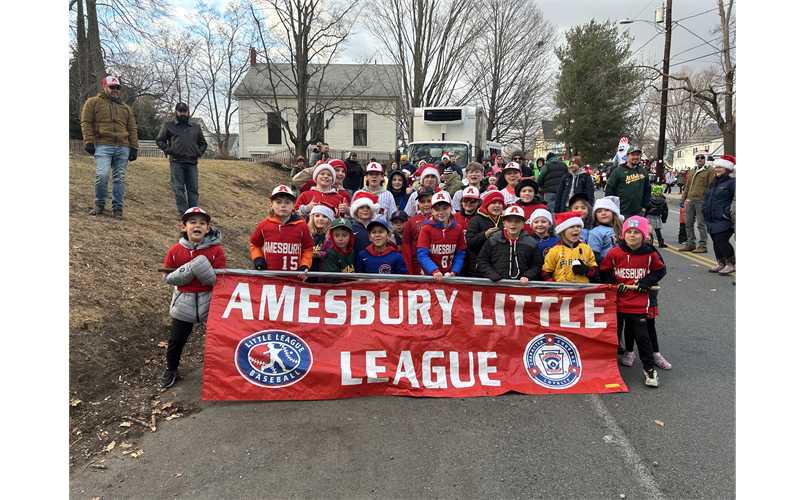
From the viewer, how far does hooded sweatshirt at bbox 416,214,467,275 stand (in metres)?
5.06

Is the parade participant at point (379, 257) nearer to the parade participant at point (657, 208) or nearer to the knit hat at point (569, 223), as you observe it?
the knit hat at point (569, 223)

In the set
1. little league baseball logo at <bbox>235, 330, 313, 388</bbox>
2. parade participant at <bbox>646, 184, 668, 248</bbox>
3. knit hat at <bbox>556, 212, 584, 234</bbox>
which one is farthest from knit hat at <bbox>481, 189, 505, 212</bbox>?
parade participant at <bbox>646, 184, 668, 248</bbox>

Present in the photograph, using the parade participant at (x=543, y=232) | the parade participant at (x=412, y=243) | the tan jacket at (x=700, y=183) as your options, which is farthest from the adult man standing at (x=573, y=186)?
the parade participant at (x=412, y=243)

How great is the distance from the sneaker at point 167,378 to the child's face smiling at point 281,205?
181 centimetres

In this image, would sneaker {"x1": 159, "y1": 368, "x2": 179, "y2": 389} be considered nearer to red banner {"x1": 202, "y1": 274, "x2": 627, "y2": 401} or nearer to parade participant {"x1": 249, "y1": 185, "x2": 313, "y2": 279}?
red banner {"x1": 202, "y1": 274, "x2": 627, "y2": 401}

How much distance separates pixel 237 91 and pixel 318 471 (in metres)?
38.7

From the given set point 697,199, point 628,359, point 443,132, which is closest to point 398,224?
point 628,359

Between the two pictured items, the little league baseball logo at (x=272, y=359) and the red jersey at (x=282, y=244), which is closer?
the little league baseball logo at (x=272, y=359)

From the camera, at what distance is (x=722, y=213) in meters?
8.47

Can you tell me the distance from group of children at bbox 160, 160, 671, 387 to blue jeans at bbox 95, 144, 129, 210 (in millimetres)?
3883

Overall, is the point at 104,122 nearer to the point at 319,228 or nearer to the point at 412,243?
the point at 319,228

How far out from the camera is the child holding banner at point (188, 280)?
4.11 m

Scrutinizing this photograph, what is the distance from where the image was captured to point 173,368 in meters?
4.28

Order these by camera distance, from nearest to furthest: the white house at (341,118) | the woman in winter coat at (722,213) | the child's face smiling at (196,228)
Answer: the child's face smiling at (196,228)
the woman in winter coat at (722,213)
the white house at (341,118)
